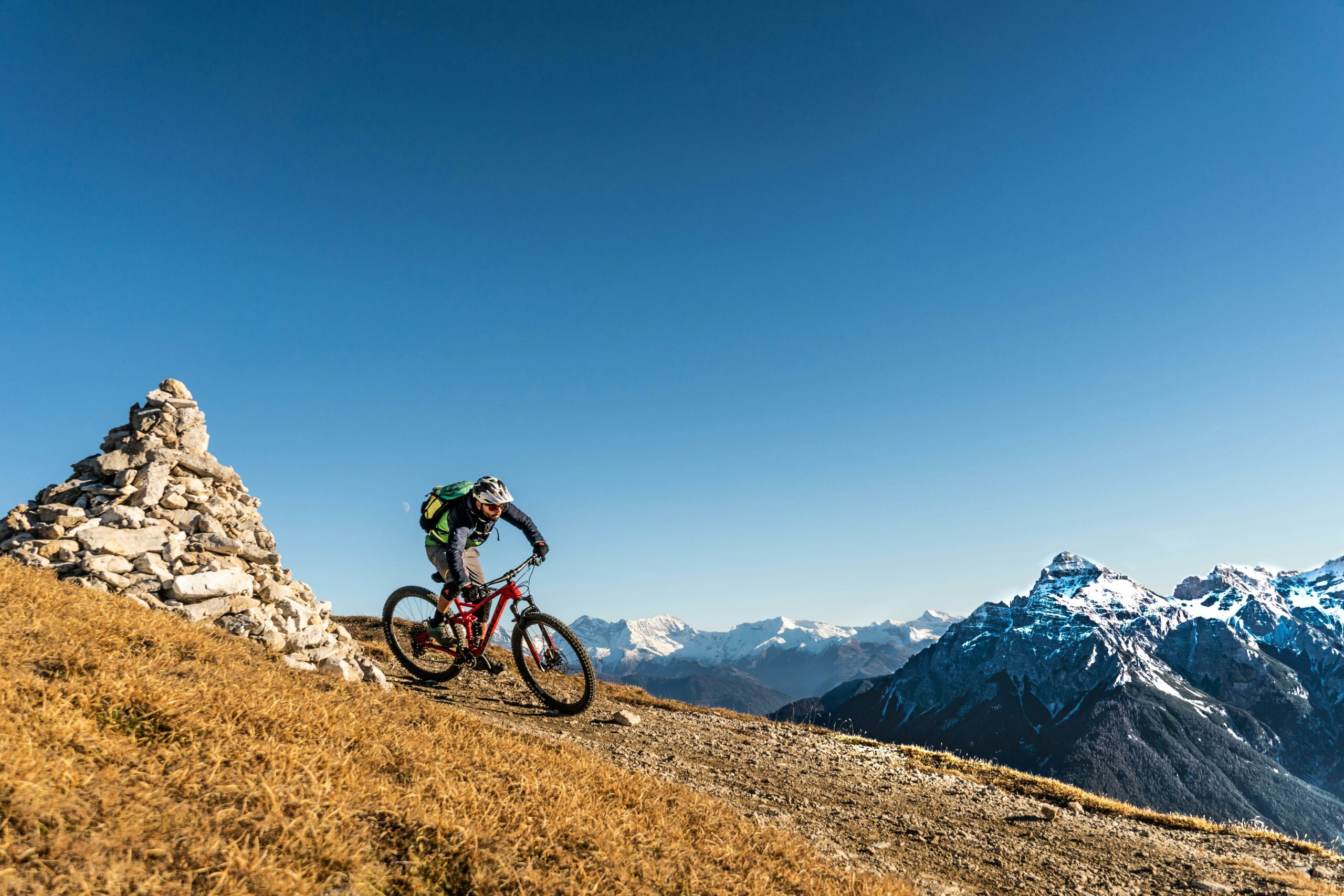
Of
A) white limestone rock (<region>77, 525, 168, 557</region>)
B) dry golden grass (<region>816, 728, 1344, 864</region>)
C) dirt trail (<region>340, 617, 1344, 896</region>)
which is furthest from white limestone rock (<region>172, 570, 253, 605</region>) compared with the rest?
dry golden grass (<region>816, 728, 1344, 864</region>)

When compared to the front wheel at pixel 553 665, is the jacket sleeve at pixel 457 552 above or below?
above

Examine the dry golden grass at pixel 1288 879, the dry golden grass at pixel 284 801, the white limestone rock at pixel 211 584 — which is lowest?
the dry golden grass at pixel 1288 879

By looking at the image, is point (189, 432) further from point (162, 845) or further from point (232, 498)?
point (162, 845)

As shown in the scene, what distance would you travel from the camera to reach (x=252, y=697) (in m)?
6.70

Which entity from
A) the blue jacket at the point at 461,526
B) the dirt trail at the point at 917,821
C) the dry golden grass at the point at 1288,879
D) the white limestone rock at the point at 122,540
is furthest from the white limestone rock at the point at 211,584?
the dry golden grass at the point at 1288,879

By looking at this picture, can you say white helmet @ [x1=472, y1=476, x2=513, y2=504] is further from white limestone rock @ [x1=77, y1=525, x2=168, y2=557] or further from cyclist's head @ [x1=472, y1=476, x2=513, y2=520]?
white limestone rock @ [x1=77, y1=525, x2=168, y2=557]

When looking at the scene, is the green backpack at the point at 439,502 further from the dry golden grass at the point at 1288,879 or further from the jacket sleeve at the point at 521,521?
the dry golden grass at the point at 1288,879

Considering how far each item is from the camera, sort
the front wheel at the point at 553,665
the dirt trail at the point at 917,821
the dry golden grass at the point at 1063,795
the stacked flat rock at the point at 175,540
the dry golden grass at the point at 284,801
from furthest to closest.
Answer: the front wheel at the point at 553,665 < the stacked flat rock at the point at 175,540 < the dry golden grass at the point at 1063,795 < the dirt trail at the point at 917,821 < the dry golden grass at the point at 284,801

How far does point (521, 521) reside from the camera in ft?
41.8

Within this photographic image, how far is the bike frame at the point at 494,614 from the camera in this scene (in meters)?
12.5

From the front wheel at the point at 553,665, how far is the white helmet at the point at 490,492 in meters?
2.28

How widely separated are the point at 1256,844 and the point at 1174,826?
0.99 meters

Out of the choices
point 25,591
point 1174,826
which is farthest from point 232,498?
point 1174,826

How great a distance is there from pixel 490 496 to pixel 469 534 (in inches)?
45.9
